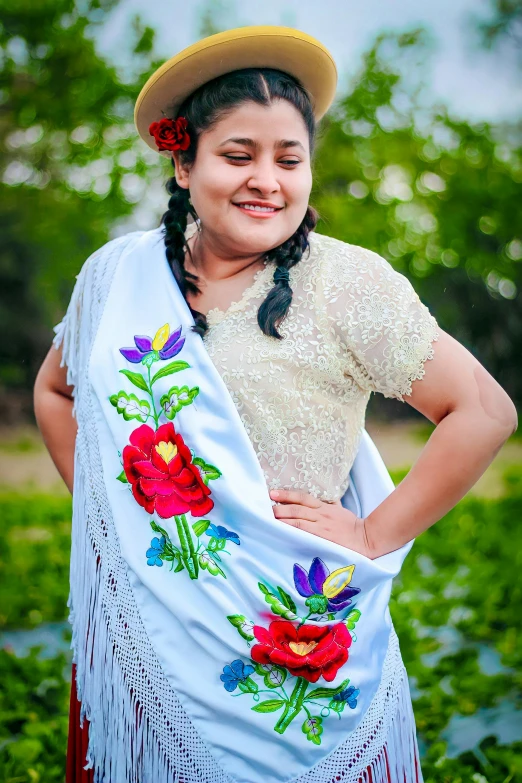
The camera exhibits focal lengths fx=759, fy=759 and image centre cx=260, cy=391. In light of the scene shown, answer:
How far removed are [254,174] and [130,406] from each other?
1.58 feet

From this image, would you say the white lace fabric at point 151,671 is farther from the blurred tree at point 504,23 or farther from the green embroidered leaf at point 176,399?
the blurred tree at point 504,23

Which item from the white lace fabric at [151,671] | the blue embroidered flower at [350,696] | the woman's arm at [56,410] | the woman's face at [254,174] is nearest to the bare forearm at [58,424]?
the woman's arm at [56,410]

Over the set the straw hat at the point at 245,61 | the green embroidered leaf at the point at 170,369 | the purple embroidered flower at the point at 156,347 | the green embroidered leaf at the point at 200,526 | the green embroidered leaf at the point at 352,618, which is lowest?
the green embroidered leaf at the point at 352,618

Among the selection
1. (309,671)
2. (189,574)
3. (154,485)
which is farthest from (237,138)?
(309,671)

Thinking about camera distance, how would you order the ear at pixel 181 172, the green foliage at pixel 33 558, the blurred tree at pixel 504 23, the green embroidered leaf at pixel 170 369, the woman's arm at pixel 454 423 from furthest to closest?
the blurred tree at pixel 504 23
the green foliage at pixel 33 558
the ear at pixel 181 172
the green embroidered leaf at pixel 170 369
the woman's arm at pixel 454 423

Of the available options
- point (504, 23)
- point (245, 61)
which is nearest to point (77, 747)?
point (245, 61)

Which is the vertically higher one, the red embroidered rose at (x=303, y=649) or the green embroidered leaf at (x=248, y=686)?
the red embroidered rose at (x=303, y=649)

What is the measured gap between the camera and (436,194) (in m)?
5.02

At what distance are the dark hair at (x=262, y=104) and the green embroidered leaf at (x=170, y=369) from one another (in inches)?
2.9

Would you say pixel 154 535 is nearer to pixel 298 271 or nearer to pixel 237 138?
pixel 298 271

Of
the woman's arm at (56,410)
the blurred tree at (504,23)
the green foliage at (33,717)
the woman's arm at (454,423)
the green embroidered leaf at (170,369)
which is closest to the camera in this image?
the woman's arm at (454,423)

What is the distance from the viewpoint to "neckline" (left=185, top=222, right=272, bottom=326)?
4.74 ft

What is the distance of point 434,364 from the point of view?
1.31 meters

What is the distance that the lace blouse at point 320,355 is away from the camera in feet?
4.34
